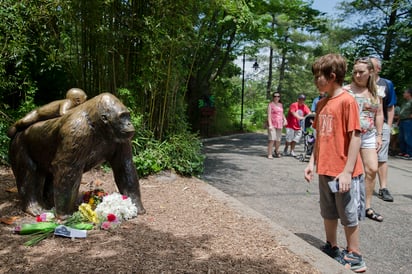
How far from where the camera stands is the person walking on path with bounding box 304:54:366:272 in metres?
2.46

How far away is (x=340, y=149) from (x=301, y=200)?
2231mm

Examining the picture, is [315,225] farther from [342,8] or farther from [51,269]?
[342,8]

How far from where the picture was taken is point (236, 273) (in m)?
2.22

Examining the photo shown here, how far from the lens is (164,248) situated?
2.61 metres

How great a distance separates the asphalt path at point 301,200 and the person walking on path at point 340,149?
0.49 m

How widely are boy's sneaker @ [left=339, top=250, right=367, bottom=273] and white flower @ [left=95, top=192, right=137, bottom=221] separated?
6.13 feet

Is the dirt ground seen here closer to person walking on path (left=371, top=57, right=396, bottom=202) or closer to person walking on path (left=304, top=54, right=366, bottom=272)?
person walking on path (left=304, top=54, right=366, bottom=272)

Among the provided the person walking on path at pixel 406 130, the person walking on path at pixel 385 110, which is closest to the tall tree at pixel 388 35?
the person walking on path at pixel 406 130

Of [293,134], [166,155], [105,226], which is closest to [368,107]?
[105,226]

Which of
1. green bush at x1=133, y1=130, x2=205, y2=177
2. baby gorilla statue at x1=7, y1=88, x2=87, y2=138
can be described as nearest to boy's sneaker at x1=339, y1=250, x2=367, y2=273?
baby gorilla statue at x1=7, y1=88, x2=87, y2=138

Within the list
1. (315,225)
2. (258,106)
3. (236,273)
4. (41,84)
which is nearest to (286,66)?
(258,106)

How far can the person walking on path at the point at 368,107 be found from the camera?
11.0 feet

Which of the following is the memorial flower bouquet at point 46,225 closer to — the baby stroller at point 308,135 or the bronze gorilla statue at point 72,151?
the bronze gorilla statue at point 72,151

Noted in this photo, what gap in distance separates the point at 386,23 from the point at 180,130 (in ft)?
33.2
